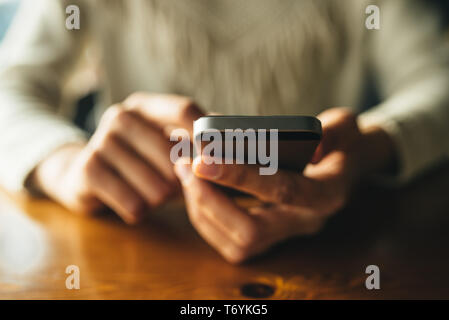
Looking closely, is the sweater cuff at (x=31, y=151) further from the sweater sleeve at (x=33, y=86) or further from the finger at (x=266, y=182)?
the finger at (x=266, y=182)

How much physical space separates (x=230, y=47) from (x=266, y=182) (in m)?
0.32

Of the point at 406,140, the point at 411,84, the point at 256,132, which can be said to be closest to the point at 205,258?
the point at 256,132

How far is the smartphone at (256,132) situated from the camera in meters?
0.15

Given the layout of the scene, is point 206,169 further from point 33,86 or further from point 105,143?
point 33,86

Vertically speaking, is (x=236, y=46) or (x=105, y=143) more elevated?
(x=236, y=46)

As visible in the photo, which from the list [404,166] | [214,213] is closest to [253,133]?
[214,213]

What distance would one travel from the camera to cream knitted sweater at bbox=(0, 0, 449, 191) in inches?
18.4

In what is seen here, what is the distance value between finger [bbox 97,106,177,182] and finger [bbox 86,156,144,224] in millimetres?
27

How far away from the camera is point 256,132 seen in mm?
149

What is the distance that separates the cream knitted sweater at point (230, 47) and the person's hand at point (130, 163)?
0.59 feet

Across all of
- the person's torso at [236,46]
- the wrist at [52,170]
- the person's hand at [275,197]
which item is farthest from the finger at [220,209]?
the person's torso at [236,46]

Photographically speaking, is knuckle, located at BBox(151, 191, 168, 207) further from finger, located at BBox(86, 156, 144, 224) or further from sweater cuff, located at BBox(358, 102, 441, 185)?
sweater cuff, located at BBox(358, 102, 441, 185)

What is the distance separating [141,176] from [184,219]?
56 mm

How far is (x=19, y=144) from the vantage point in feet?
1.17
